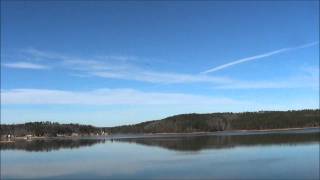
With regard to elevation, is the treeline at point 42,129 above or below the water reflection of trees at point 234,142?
above

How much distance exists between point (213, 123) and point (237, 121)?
23.2 ft

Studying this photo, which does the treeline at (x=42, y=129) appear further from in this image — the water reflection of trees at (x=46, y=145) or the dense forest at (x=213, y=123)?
the water reflection of trees at (x=46, y=145)

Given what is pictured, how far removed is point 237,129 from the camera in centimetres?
14688

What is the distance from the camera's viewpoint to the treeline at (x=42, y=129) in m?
154

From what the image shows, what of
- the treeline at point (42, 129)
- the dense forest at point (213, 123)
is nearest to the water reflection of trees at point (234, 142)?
the dense forest at point (213, 123)

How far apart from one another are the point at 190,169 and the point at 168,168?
1848 mm

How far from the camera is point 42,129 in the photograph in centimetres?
15650

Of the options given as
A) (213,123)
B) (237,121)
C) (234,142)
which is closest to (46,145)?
(234,142)

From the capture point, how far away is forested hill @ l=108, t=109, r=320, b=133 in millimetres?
136875

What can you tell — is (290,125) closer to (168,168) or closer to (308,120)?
(308,120)

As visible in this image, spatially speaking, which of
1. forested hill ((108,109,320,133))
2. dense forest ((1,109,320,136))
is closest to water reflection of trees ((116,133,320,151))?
forested hill ((108,109,320,133))

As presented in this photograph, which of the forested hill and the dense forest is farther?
the dense forest

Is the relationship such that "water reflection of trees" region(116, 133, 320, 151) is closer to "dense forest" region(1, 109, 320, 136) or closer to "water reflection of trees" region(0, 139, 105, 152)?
"water reflection of trees" region(0, 139, 105, 152)

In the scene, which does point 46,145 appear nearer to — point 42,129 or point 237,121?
point 42,129
